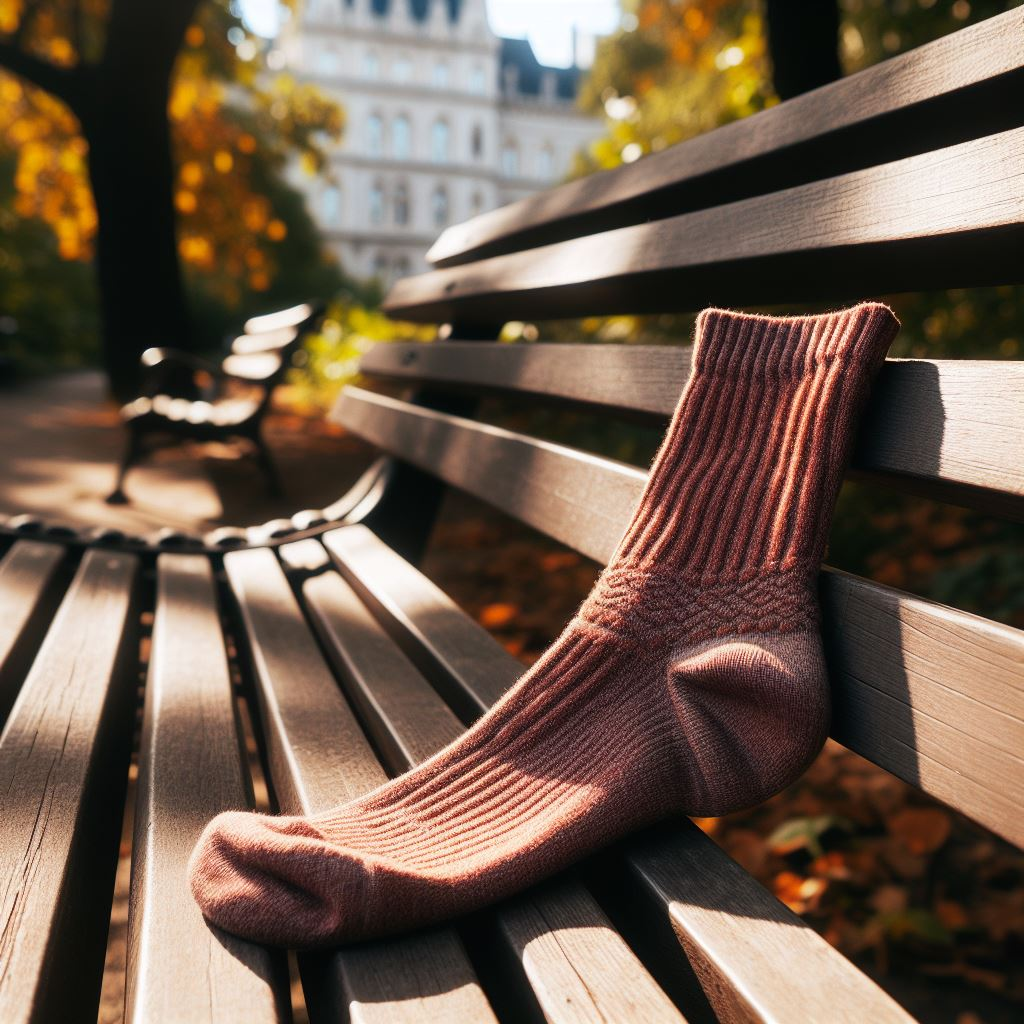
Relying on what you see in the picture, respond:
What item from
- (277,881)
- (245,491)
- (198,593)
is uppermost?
(277,881)

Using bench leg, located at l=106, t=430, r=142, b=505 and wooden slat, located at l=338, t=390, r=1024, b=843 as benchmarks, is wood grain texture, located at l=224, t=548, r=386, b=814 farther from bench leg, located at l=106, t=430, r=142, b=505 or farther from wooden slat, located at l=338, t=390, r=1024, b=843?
bench leg, located at l=106, t=430, r=142, b=505

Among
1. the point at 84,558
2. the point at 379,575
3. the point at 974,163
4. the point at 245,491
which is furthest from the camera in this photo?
the point at 245,491

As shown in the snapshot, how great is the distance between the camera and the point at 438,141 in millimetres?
56281

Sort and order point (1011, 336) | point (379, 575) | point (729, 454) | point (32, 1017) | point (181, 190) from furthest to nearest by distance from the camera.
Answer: point (181, 190) → point (1011, 336) → point (379, 575) → point (729, 454) → point (32, 1017)

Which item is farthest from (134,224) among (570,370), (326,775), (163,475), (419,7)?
(419,7)

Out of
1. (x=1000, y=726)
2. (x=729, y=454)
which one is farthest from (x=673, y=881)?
(x=729, y=454)

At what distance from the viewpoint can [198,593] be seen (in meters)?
1.78

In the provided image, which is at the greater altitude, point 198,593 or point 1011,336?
point 1011,336

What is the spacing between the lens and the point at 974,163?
2.70 ft

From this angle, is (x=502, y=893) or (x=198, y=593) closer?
(x=502, y=893)

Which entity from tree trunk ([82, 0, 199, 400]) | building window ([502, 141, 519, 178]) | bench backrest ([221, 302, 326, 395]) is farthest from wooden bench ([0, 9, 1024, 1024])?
building window ([502, 141, 519, 178])

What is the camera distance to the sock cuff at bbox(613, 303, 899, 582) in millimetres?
920

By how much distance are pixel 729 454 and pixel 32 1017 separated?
2.40ft

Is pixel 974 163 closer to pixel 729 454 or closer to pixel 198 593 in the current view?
pixel 729 454
